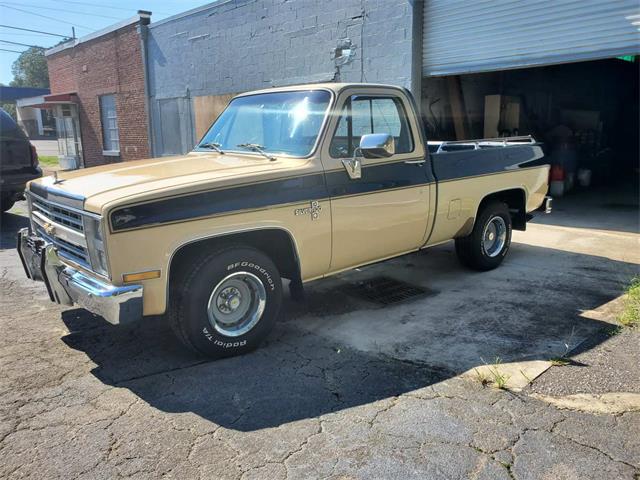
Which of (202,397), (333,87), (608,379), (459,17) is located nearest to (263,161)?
(333,87)

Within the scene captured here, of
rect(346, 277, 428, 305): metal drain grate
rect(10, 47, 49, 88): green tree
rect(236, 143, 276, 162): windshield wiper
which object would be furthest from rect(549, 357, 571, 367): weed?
rect(10, 47, 49, 88): green tree

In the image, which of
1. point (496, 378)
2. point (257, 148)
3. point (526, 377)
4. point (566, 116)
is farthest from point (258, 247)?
point (566, 116)

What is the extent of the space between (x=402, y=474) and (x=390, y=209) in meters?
2.63

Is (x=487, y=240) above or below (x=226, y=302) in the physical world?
below

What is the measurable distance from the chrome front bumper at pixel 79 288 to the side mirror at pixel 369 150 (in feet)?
6.55

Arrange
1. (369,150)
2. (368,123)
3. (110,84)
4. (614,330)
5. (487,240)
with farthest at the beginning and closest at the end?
(110,84)
(487,240)
(368,123)
(614,330)
(369,150)

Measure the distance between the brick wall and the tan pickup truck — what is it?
12935 millimetres

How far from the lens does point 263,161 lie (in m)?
4.45

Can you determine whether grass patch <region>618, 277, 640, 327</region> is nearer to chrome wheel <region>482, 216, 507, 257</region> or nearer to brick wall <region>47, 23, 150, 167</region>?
chrome wheel <region>482, 216, 507, 257</region>

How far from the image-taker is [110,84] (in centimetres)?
1836

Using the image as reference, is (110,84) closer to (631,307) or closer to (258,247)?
(258,247)

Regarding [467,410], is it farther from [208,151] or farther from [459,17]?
[459,17]

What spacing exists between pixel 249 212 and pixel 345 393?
146 centimetres

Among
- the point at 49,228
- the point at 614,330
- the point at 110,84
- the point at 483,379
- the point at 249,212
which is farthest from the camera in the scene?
the point at 110,84
